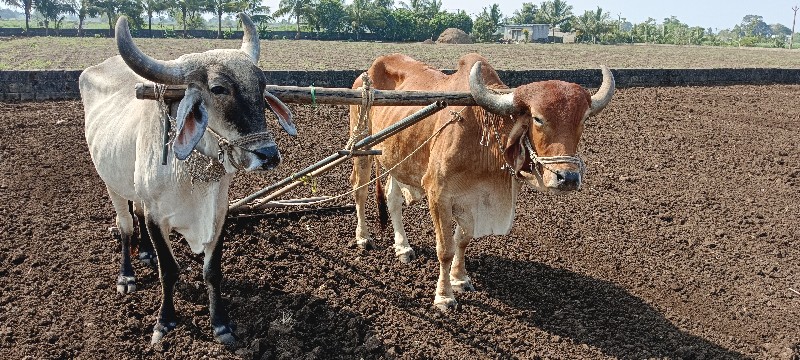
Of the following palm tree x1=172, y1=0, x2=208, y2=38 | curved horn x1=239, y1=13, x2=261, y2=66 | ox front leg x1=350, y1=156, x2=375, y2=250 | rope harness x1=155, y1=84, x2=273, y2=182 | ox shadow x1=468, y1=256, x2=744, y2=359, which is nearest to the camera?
rope harness x1=155, y1=84, x2=273, y2=182

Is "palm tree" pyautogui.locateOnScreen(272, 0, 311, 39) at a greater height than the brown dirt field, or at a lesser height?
greater

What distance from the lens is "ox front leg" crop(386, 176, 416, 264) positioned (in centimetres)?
614

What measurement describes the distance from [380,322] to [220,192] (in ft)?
4.94

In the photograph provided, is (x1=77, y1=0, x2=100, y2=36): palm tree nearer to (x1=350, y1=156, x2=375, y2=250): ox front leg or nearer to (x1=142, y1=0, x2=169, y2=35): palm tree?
(x1=142, y1=0, x2=169, y2=35): palm tree

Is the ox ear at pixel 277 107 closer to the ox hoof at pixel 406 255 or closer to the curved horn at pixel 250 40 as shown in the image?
the curved horn at pixel 250 40

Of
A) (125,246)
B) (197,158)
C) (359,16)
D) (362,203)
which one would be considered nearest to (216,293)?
(197,158)

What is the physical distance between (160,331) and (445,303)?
6.72 ft

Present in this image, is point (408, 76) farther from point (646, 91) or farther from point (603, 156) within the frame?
point (646, 91)

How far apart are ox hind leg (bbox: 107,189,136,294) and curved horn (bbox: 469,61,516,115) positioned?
2.89 metres

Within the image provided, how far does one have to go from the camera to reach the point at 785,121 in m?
12.3

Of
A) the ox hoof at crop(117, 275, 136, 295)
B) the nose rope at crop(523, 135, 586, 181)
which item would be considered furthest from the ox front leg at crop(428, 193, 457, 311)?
the ox hoof at crop(117, 275, 136, 295)

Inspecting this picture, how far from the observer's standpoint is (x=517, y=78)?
1462 cm

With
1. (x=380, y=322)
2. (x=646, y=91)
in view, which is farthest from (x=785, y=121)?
(x=380, y=322)

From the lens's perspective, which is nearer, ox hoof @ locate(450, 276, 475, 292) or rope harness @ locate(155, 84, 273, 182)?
rope harness @ locate(155, 84, 273, 182)
